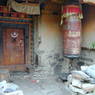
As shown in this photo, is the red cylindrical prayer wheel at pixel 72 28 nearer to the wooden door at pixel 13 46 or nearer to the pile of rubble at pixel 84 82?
the pile of rubble at pixel 84 82

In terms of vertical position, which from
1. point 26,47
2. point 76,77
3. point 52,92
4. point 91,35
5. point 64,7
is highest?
point 64,7

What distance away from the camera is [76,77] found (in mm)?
4156

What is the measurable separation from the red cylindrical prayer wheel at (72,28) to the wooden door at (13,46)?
1.42 metres

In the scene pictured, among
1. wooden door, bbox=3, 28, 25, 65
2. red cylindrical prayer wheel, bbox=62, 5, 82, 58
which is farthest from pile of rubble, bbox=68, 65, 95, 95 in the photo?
wooden door, bbox=3, 28, 25, 65

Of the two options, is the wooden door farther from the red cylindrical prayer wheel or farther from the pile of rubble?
the pile of rubble

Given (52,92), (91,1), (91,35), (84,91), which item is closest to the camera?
(84,91)

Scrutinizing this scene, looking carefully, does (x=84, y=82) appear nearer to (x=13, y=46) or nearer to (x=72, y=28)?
(x=72, y=28)

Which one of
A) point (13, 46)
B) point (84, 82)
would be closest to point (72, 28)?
point (84, 82)

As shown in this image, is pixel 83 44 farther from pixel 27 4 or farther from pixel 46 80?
pixel 27 4

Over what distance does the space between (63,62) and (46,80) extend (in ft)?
2.99

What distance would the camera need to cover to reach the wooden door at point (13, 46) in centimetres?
559

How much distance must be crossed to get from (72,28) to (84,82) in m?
1.67

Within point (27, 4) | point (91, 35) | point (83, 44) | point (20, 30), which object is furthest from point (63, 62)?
point (27, 4)

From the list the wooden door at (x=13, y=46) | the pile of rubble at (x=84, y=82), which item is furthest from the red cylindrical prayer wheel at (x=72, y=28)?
the wooden door at (x=13, y=46)
